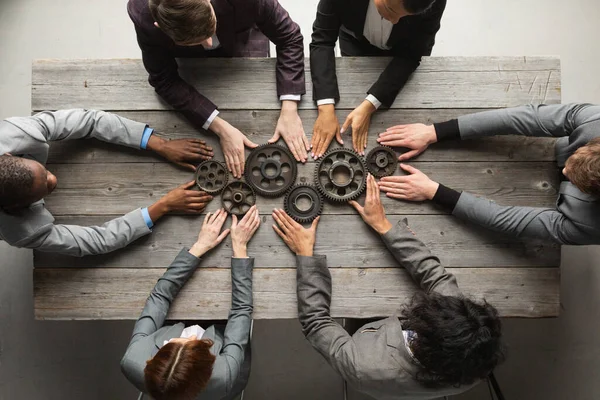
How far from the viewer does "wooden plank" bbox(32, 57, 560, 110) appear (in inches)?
96.0

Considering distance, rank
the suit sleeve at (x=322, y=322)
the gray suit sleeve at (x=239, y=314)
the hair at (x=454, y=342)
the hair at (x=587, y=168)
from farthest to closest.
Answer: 1. the gray suit sleeve at (x=239, y=314)
2. the suit sleeve at (x=322, y=322)
3. the hair at (x=587, y=168)
4. the hair at (x=454, y=342)

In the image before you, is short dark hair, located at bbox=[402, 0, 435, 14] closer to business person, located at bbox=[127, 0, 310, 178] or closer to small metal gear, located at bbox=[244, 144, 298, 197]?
business person, located at bbox=[127, 0, 310, 178]

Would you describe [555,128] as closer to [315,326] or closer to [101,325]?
[315,326]

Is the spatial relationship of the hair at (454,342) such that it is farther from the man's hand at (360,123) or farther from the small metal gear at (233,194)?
the small metal gear at (233,194)

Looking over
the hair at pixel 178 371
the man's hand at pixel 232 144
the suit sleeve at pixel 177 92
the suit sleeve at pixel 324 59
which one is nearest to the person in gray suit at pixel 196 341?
the hair at pixel 178 371

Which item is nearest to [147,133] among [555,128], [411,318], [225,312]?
[225,312]

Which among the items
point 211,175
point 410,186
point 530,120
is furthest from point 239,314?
point 530,120

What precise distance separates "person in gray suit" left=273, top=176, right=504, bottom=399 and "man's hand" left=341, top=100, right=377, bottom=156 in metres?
0.21

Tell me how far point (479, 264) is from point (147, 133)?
1.86 metres

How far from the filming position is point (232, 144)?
2.38 meters

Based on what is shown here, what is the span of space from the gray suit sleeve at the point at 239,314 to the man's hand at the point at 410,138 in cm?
94

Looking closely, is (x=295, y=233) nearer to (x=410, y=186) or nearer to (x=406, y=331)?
(x=410, y=186)

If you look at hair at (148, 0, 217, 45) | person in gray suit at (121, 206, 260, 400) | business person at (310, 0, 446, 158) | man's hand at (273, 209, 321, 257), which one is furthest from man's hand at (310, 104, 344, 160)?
hair at (148, 0, 217, 45)

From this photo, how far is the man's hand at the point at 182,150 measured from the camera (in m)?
2.39
